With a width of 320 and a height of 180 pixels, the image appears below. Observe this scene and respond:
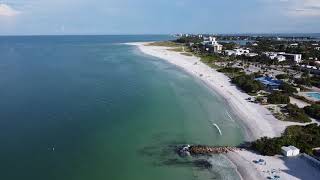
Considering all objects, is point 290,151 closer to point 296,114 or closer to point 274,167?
point 274,167

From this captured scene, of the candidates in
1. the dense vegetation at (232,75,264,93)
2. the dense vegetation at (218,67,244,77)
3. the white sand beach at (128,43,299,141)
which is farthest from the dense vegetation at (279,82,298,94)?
the dense vegetation at (218,67,244,77)

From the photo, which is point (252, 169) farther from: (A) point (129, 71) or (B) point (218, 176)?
(A) point (129, 71)

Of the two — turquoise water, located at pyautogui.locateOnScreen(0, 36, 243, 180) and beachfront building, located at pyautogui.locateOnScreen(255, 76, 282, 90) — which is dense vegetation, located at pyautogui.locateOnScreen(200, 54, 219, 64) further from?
beachfront building, located at pyautogui.locateOnScreen(255, 76, 282, 90)

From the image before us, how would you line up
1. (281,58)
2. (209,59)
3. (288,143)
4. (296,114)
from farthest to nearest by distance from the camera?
(209,59) < (281,58) < (296,114) < (288,143)

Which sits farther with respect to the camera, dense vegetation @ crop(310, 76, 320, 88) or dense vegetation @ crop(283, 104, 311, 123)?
dense vegetation @ crop(310, 76, 320, 88)

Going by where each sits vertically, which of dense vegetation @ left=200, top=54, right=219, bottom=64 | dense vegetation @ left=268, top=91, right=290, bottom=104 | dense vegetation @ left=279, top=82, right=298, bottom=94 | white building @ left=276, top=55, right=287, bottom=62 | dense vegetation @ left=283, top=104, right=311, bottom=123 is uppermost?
white building @ left=276, top=55, right=287, bottom=62

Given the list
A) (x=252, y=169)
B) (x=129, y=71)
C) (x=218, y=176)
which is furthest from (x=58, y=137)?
(x=129, y=71)

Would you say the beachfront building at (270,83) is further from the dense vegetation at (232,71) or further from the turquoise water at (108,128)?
the dense vegetation at (232,71)

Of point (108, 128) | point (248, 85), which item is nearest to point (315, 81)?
point (248, 85)
